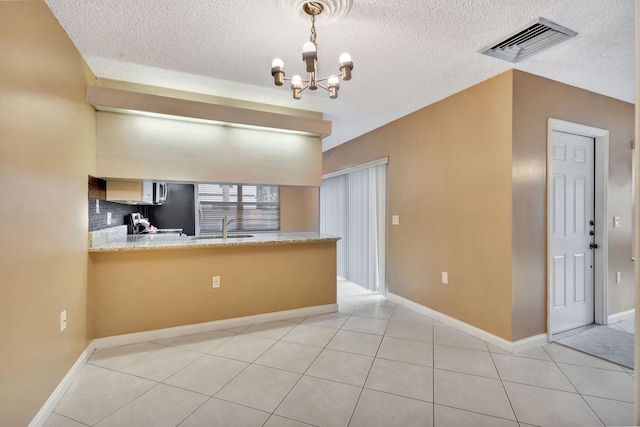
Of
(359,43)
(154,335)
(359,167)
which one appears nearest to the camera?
(359,43)

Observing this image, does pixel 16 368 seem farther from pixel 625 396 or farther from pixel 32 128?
pixel 625 396

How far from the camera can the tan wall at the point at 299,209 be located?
6.32 m

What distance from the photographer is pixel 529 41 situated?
215 centimetres

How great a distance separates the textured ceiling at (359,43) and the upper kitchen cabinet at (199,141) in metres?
0.28

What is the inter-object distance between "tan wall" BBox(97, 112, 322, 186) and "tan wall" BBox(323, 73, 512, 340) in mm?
1222

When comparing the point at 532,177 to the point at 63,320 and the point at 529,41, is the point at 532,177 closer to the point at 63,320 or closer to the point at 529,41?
the point at 529,41

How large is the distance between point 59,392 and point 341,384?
1.87m

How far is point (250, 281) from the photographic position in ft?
10.6

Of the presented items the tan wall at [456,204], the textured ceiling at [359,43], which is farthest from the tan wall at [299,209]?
the textured ceiling at [359,43]

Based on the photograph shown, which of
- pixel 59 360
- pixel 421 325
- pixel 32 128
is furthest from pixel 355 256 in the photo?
pixel 32 128

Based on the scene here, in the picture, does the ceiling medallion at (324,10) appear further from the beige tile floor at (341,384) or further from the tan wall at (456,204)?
the beige tile floor at (341,384)

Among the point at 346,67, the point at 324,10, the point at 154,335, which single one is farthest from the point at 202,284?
the point at 324,10

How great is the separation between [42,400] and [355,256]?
162 inches

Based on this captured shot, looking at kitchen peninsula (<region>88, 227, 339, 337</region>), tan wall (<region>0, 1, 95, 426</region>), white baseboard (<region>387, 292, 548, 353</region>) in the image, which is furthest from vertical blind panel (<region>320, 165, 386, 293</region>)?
tan wall (<region>0, 1, 95, 426</region>)
